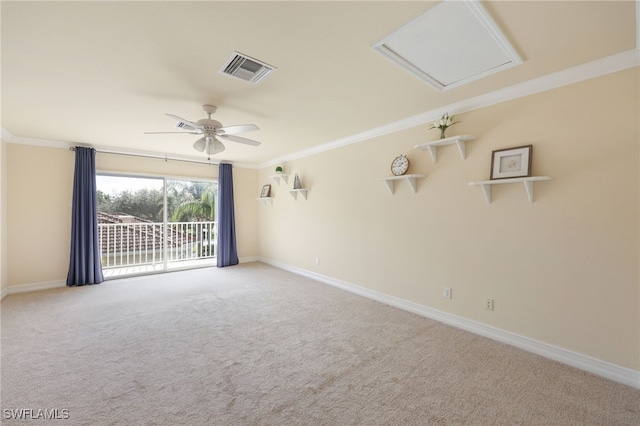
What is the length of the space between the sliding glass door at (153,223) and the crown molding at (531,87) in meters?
4.44

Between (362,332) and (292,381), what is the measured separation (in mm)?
1043

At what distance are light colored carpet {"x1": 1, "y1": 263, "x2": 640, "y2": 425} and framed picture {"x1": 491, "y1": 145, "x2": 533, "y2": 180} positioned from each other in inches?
64.2

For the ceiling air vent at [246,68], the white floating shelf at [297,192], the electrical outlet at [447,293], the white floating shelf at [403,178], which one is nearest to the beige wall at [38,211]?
the white floating shelf at [297,192]

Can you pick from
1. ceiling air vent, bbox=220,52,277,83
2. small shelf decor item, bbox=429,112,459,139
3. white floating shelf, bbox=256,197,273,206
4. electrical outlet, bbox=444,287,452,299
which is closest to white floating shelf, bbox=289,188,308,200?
white floating shelf, bbox=256,197,273,206

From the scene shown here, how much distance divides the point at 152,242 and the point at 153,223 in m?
0.71

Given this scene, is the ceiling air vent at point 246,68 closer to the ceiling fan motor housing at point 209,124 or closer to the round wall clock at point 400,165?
the ceiling fan motor housing at point 209,124

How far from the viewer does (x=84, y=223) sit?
449 cm

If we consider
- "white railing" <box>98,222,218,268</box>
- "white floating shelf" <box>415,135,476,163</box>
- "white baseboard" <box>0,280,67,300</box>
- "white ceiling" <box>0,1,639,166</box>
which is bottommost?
"white baseboard" <box>0,280,67,300</box>

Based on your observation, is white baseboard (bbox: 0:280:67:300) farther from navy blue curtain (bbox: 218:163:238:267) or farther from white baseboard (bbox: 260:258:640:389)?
white baseboard (bbox: 260:258:640:389)

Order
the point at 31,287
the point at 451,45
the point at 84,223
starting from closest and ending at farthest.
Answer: the point at 451,45, the point at 31,287, the point at 84,223

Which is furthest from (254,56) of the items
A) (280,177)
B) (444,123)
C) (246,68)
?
(280,177)

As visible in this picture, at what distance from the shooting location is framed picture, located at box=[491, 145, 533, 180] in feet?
8.02

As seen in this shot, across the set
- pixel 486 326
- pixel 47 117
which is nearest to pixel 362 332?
pixel 486 326

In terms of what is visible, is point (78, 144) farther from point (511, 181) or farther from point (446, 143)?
point (511, 181)
